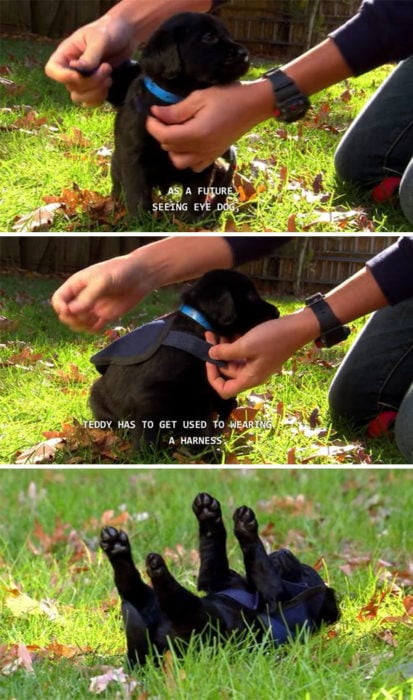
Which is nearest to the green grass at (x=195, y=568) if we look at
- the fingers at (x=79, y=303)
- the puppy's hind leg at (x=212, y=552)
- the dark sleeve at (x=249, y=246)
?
the puppy's hind leg at (x=212, y=552)

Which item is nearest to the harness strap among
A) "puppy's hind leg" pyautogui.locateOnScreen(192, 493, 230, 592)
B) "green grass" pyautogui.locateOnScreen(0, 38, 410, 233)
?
"green grass" pyautogui.locateOnScreen(0, 38, 410, 233)

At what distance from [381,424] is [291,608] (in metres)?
0.62

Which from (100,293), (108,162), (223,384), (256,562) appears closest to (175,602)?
(256,562)

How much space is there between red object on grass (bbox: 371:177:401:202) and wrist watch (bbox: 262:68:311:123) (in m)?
0.25

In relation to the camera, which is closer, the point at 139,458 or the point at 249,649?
the point at 249,649

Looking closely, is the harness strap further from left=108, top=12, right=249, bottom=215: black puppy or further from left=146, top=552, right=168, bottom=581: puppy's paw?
left=146, top=552, right=168, bottom=581: puppy's paw

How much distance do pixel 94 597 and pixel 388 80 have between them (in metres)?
1.24

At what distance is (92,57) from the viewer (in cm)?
180

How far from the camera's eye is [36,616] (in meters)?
1.82

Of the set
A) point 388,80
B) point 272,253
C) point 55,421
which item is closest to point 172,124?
point 272,253

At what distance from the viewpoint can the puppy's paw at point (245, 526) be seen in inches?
64.6

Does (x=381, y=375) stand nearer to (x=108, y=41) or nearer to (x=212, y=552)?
(x=212, y=552)

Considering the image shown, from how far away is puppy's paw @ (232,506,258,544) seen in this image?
1.64 meters

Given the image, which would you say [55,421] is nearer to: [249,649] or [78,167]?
[78,167]
